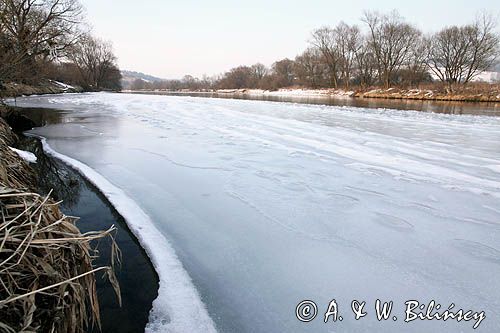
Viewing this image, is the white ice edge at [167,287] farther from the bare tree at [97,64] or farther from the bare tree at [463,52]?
the bare tree at [97,64]

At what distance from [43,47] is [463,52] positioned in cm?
4444

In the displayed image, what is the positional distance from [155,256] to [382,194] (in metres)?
2.46

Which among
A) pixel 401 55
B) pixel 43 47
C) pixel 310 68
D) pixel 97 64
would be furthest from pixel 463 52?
pixel 97 64

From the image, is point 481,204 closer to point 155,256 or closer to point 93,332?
point 155,256

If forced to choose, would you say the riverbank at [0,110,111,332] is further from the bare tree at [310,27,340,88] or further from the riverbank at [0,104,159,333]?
the bare tree at [310,27,340,88]

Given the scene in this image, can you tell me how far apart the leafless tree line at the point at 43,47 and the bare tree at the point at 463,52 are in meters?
38.9

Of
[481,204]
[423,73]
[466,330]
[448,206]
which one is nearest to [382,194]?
[448,206]

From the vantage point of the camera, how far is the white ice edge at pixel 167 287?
157 cm

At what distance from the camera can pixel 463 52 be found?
37625 millimetres

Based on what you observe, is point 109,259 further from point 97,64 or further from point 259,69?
point 259,69

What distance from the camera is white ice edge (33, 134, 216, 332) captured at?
1.57 m

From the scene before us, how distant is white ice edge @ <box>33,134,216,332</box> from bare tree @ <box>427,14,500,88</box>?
41481mm

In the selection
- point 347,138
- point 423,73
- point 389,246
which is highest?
point 423,73

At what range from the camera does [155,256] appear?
2215 millimetres
